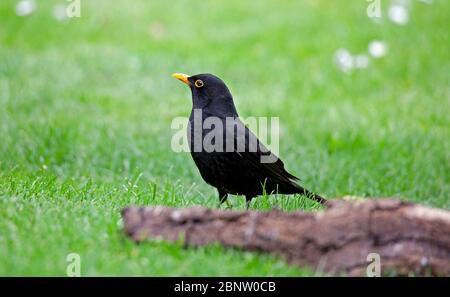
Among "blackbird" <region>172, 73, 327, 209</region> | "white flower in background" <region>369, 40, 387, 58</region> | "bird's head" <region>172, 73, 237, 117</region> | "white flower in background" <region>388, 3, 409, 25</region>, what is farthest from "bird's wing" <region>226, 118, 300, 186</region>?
"white flower in background" <region>388, 3, 409, 25</region>

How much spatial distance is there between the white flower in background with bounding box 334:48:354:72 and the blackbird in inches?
207

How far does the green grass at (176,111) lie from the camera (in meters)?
4.00

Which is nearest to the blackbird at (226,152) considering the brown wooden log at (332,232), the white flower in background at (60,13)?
the brown wooden log at (332,232)

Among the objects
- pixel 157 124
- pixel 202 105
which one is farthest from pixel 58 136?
pixel 202 105

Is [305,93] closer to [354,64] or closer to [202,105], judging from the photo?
[354,64]

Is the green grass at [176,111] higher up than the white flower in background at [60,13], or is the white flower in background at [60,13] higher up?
the white flower in background at [60,13]

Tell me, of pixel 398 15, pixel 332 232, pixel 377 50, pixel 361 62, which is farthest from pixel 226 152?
pixel 398 15

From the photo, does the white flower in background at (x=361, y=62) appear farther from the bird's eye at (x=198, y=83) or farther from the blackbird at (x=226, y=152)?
the bird's eye at (x=198, y=83)

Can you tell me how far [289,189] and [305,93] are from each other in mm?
4753

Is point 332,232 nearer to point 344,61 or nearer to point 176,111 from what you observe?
point 176,111

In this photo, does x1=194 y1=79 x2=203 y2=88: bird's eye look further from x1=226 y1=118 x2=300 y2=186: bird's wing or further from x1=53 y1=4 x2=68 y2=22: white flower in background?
x1=53 y1=4 x2=68 y2=22: white flower in background

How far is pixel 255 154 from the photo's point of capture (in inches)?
213

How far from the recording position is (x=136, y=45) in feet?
39.3

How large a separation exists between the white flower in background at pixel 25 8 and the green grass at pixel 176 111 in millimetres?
123
